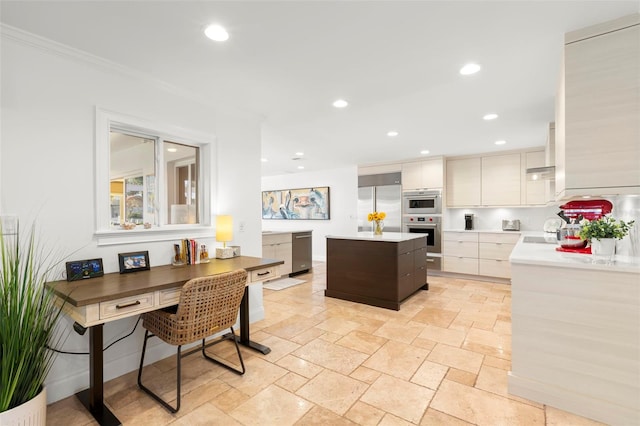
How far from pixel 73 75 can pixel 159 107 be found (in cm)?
61

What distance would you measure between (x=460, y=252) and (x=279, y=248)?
10.9ft

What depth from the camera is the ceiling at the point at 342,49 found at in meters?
1.75

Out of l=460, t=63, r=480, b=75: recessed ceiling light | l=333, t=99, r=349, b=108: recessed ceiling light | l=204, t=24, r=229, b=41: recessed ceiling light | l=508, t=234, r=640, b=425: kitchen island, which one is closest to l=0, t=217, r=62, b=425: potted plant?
l=204, t=24, r=229, b=41: recessed ceiling light

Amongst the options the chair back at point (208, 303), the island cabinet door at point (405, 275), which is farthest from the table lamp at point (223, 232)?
the island cabinet door at point (405, 275)

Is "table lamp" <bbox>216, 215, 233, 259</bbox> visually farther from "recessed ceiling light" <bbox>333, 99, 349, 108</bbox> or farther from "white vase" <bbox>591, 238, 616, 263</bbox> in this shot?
"white vase" <bbox>591, 238, 616, 263</bbox>

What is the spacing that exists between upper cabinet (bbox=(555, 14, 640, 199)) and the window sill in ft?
9.74

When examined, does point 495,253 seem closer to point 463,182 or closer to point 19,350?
point 463,182

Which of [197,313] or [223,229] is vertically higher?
[223,229]

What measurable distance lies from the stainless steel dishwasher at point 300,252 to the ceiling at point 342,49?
278cm

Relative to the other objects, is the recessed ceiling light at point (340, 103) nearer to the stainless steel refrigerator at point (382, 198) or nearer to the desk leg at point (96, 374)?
the desk leg at point (96, 374)

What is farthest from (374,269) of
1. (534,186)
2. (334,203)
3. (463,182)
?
(334,203)

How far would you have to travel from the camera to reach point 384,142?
4879mm

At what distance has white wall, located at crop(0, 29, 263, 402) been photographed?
1953 mm

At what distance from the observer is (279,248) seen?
18.4 ft
